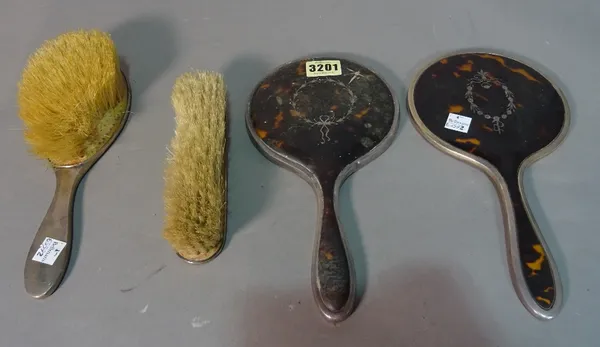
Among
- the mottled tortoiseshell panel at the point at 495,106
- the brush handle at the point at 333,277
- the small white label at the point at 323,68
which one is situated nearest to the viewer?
the brush handle at the point at 333,277

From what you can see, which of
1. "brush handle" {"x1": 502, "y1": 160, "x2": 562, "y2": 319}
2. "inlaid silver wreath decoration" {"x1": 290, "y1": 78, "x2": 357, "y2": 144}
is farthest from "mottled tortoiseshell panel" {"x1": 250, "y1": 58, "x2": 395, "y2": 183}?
"brush handle" {"x1": 502, "y1": 160, "x2": 562, "y2": 319}

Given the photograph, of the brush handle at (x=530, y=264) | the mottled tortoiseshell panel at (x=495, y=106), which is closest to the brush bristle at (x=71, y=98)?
the mottled tortoiseshell panel at (x=495, y=106)

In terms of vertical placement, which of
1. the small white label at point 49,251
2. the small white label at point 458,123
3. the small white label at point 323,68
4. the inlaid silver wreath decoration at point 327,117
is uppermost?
the small white label at point 323,68

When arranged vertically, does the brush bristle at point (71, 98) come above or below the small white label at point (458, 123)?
above

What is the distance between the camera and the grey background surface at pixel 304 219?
873mm

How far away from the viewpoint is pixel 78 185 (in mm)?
1028

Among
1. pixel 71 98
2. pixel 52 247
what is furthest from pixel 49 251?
pixel 71 98

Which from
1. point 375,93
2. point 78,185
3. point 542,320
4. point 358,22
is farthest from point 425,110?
point 78,185

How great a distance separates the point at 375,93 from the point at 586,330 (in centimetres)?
56

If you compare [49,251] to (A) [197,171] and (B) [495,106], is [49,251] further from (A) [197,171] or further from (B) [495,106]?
(B) [495,106]

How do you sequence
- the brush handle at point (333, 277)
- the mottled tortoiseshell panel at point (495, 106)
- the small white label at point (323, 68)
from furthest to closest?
1. the small white label at point (323, 68)
2. the mottled tortoiseshell panel at point (495, 106)
3. the brush handle at point (333, 277)

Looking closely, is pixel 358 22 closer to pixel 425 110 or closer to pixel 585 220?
pixel 425 110

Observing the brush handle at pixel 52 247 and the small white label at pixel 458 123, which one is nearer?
the brush handle at pixel 52 247

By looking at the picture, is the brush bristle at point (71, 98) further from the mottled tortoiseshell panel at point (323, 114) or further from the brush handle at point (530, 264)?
the brush handle at point (530, 264)
